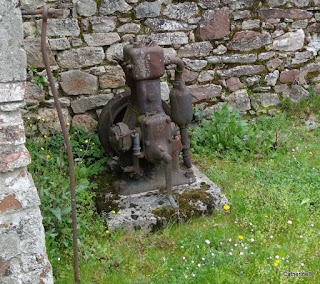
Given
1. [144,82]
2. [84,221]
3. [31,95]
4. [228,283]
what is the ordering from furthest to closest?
1. [31,95]
2. [144,82]
3. [84,221]
4. [228,283]

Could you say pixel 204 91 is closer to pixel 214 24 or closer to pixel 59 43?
pixel 214 24

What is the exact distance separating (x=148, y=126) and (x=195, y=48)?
66.9 inches

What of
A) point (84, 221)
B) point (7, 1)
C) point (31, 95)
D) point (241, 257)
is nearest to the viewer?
point (7, 1)

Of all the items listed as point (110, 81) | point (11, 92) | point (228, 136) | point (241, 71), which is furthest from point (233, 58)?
point (11, 92)

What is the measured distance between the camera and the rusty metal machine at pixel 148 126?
10.4 ft

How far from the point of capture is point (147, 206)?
3.27 m

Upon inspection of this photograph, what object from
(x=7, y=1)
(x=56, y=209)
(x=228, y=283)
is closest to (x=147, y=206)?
(x=56, y=209)

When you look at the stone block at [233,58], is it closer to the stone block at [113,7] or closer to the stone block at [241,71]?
the stone block at [241,71]

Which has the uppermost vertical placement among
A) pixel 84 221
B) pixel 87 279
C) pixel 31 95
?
pixel 31 95

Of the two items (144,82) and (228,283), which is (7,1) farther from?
(228,283)

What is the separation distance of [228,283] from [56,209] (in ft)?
4.16

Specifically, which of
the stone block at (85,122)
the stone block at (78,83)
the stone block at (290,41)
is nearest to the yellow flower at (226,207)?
the stone block at (85,122)

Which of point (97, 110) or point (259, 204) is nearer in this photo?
point (259, 204)

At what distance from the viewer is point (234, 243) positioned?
2961 millimetres
